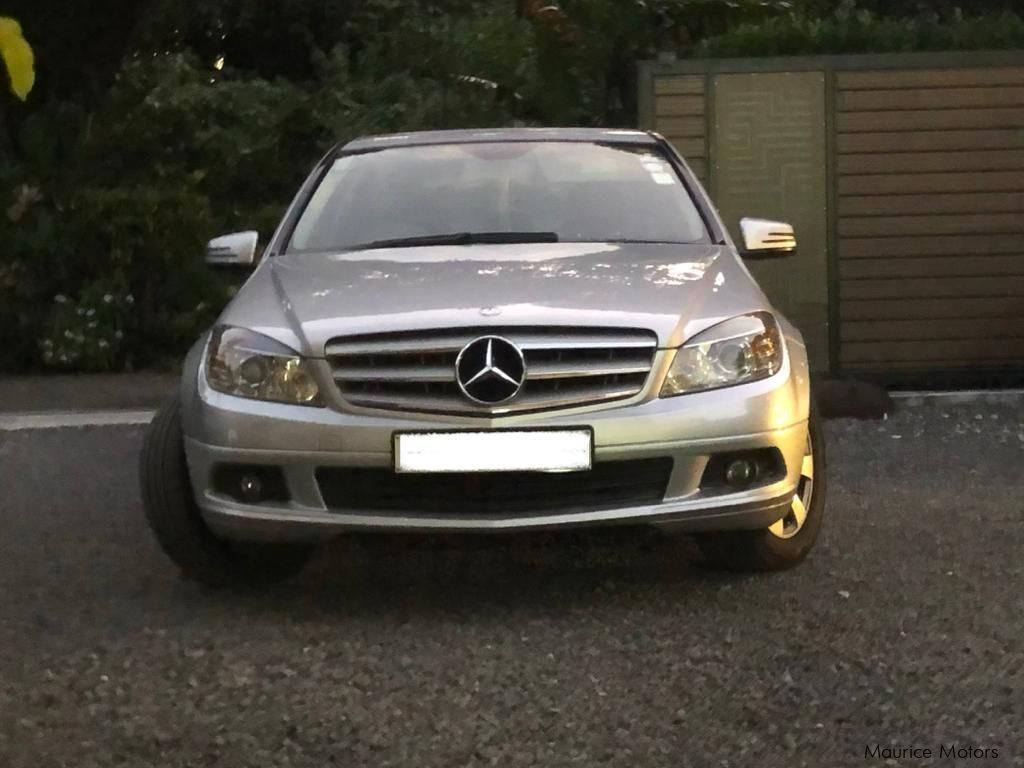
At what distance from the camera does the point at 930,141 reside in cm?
1073

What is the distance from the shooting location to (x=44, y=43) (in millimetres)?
15047

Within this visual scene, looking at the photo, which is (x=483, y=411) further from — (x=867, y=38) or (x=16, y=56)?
(x=867, y=38)

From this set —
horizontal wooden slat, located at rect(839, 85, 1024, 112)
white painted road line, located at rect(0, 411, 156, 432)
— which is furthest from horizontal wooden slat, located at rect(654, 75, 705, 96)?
white painted road line, located at rect(0, 411, 156, 432)

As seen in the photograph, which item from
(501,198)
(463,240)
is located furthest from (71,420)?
(463,240)

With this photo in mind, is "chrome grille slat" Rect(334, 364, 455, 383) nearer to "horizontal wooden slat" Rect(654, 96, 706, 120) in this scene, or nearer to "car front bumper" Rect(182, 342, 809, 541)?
"car front bumper" Rect(182, 342, 809, 541)

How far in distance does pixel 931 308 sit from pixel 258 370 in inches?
255

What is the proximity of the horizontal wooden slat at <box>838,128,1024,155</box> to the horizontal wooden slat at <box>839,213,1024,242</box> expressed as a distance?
0.41m

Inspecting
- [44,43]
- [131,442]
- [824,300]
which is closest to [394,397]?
[131,442]

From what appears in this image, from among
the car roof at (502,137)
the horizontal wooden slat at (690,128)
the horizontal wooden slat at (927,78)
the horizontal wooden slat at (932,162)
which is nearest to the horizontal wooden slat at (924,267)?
the horizontal wooden slat at (932,162)

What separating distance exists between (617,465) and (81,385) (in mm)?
7885

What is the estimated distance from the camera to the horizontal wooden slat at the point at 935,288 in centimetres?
1074

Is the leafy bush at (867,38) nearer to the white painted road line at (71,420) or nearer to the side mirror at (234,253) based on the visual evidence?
the white painted road line at (71,420)

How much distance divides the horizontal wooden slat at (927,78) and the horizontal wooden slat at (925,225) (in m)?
0.78

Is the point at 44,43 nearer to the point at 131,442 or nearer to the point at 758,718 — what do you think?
the point at 131,442
